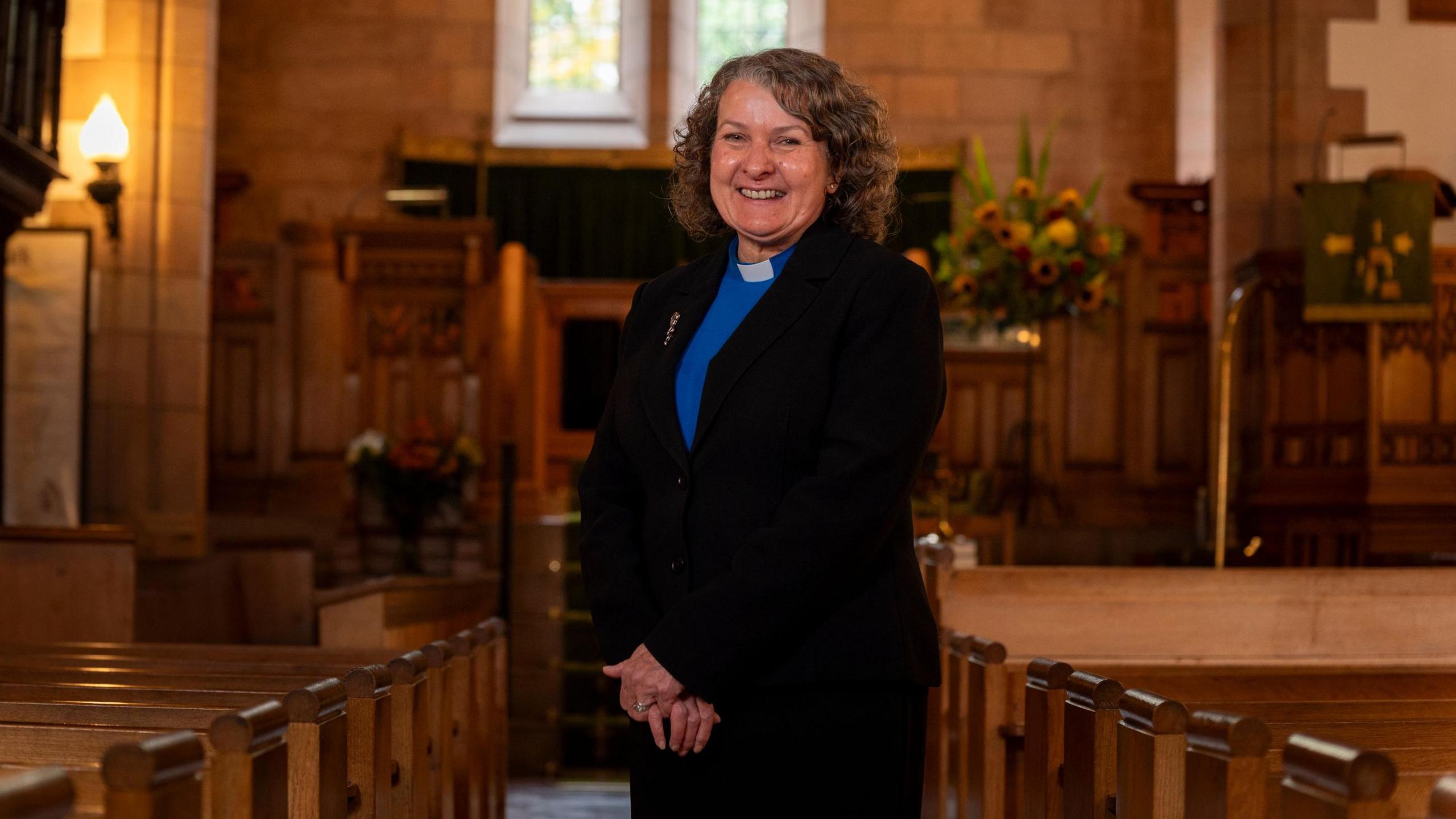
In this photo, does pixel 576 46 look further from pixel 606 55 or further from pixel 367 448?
pixel 367 448

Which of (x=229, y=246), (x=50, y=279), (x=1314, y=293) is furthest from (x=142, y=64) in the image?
(x=1314, y=293)

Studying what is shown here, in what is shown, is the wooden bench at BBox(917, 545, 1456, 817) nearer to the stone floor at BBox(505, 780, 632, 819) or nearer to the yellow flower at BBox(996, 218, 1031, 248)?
the stone floor at BBox(505, 780, 632, 819)

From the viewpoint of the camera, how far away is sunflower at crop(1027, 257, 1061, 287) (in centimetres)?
662

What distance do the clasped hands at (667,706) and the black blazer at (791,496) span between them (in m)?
0.02

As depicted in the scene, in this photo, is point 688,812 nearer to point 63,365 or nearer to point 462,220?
point 63,365

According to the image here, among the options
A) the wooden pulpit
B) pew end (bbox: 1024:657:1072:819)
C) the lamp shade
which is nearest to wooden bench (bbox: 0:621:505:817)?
pew end (bbox: 1024:657:1072:819)

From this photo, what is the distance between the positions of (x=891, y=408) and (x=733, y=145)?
1.23 ft

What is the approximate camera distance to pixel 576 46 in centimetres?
1225

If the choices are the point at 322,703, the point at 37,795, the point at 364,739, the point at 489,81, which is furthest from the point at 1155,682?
the point at 489,81

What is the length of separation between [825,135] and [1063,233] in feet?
16.3

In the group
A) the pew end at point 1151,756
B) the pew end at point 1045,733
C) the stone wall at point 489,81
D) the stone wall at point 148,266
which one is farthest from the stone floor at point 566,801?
the stone wall at point 489,81

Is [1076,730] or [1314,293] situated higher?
[1314,293]

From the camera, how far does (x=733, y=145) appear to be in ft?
6.03

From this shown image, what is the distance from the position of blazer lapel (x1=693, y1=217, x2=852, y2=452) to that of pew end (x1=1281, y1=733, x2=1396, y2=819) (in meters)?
A: 0.68
